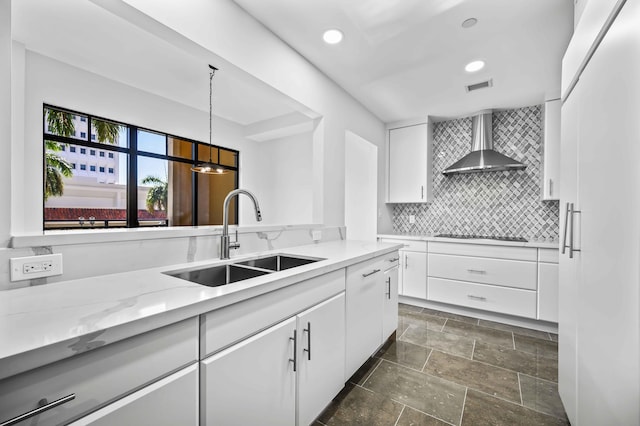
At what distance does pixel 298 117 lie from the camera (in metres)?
4.06

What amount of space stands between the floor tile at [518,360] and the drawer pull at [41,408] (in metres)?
2.49

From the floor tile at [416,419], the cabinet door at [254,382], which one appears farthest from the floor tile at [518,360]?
the cabinet door at [254,382]

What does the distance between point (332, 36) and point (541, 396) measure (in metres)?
2.85

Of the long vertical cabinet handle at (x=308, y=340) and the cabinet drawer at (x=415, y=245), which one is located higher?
the cabinet drawer at (x=415, y=245)

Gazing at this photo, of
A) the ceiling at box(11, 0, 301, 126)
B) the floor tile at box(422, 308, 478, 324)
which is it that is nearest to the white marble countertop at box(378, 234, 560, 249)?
the floor tile at box(422, 308, 478, 324)

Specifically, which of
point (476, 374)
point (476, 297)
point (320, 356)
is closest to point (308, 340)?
point (320, 356)

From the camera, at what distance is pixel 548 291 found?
2648mm

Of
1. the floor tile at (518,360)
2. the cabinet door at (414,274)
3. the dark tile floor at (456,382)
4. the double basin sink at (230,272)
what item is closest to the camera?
the double basin sink at (230,272)

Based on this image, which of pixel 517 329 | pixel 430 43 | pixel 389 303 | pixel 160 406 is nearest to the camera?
pixel 160 406

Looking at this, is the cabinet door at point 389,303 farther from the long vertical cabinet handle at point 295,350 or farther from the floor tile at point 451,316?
the long vertical cabinet handle at point 295,350

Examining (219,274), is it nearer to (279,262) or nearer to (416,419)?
(279,262)

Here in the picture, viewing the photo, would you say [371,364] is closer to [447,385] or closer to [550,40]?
[447,385]

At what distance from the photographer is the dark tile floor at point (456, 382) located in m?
1.51

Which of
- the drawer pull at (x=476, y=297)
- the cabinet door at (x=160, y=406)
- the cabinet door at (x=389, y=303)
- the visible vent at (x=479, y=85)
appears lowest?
the drawer pull at (x=476, y=297)
